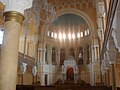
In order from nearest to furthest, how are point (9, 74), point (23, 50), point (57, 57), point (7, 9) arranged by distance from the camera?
point (9, 74) → point (7, 9) → point (23, 50) → point (57, 57)

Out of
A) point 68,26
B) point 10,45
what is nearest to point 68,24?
point 68,26

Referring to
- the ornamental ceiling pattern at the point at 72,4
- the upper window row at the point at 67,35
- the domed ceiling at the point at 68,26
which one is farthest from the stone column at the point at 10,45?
the domed ceiling at the point at 68,26

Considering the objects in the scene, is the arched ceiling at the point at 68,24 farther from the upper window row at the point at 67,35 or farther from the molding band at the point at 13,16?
the molding band at the point at 13,16

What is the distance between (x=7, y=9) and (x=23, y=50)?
61.3 feet

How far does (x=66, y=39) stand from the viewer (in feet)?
94.1

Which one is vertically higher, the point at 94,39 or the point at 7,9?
the point at 94,39

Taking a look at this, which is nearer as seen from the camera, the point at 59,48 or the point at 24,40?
the point at 24,40

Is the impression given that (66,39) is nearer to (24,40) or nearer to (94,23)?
(94,23)

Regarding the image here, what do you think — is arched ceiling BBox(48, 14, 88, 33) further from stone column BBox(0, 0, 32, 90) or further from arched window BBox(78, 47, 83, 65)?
stone column BBox(0, 0, 32, 90)

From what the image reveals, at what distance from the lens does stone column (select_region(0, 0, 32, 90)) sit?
4270 mm

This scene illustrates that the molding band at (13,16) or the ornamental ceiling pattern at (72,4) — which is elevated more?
the ornamental ceiling pattern at (72,4)

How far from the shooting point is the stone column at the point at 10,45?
4270 mm

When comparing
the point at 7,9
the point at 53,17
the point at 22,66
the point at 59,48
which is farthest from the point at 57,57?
the point at 7,9

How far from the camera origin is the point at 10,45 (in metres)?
4.51
